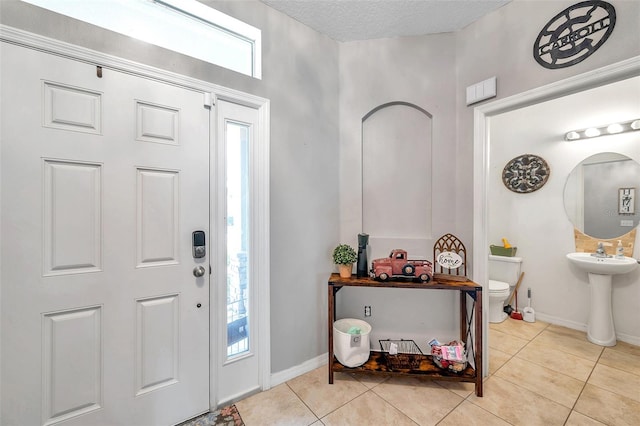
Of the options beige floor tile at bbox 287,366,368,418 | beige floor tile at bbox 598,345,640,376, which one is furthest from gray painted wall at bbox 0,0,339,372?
beige floor tile at bbox 598,345,640,376

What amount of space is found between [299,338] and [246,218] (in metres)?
1.03

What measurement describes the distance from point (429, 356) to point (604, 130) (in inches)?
113

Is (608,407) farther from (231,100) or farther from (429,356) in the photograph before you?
(231,100)

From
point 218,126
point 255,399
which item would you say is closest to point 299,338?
point 255,399

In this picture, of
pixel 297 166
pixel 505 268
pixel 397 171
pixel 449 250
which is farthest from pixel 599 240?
pixel 297 166

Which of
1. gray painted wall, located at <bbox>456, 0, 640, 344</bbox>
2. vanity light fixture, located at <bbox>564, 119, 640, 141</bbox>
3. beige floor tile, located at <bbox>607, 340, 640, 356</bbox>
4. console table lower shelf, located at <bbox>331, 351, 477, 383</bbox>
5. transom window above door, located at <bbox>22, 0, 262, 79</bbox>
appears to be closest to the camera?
transom window above door, located at <bbox>22, 0, 262, 79</bbox>

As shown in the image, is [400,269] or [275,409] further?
[400,269]

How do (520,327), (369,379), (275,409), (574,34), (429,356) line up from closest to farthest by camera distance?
(574,34), (275,409), (369,379), (429,356), (520,327)

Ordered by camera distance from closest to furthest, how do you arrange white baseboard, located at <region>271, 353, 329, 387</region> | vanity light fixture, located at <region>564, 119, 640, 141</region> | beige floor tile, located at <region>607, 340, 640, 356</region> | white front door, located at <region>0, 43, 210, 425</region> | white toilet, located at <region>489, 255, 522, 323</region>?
white front door, located at <region>0, 43, 210, 425</region> → white baseboard, located at <region>271, 353, 329, 387</region> → beige floor tile, located at <region>607, 340, 640, 356</region> → vanity light fixture, located at <region>564, 119, 640, 141</region> → white toilet, located at <region>489, 255, 522, 323</region>

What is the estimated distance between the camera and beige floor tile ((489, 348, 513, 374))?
2.04 m

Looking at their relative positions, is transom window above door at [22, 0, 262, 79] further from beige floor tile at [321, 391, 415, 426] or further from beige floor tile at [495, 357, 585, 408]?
beige floor tile at [495, 357, 585, 408]

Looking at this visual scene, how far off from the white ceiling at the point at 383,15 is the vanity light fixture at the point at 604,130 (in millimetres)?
1849

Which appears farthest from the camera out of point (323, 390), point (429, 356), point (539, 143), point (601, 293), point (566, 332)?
point (539, 143)

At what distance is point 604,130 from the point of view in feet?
8.25
